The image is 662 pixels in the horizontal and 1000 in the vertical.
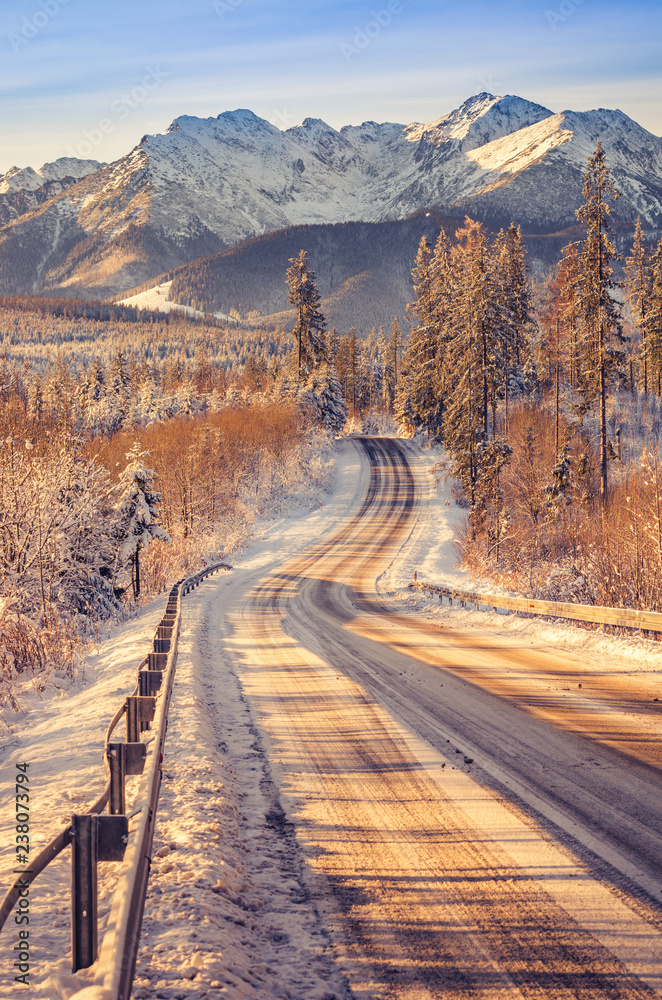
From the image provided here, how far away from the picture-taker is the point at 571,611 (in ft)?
48.7

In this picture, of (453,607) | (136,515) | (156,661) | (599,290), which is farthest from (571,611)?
(599,290)

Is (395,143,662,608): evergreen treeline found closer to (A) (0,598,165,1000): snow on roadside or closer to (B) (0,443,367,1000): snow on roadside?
(A) (0,598,165,1000): snow on roadside

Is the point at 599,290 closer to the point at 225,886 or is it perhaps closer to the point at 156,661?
the point at 156,661

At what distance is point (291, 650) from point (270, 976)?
1084 cm

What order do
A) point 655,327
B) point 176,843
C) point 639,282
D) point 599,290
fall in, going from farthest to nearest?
point 639,282 < point 655,327 < point 599,290 < point 176,843

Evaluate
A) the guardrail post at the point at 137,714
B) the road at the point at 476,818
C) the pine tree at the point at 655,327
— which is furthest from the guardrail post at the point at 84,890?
the pine tree at the point at 655,327

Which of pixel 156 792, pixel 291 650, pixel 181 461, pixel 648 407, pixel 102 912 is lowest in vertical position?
pixel 291 650

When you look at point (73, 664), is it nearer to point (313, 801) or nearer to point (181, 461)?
point (313, 801)

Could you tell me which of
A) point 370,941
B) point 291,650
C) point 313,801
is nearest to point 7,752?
point 313,801

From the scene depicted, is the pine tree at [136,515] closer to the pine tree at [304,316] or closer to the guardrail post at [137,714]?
the guardrail post at [137,714]

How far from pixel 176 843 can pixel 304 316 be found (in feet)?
217

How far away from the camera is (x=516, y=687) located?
1005 cm

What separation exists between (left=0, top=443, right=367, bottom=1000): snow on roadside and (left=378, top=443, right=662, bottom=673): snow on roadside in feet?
22.5

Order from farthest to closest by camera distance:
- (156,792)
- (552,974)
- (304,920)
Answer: (156,792) < (304,920) < (552,974)
